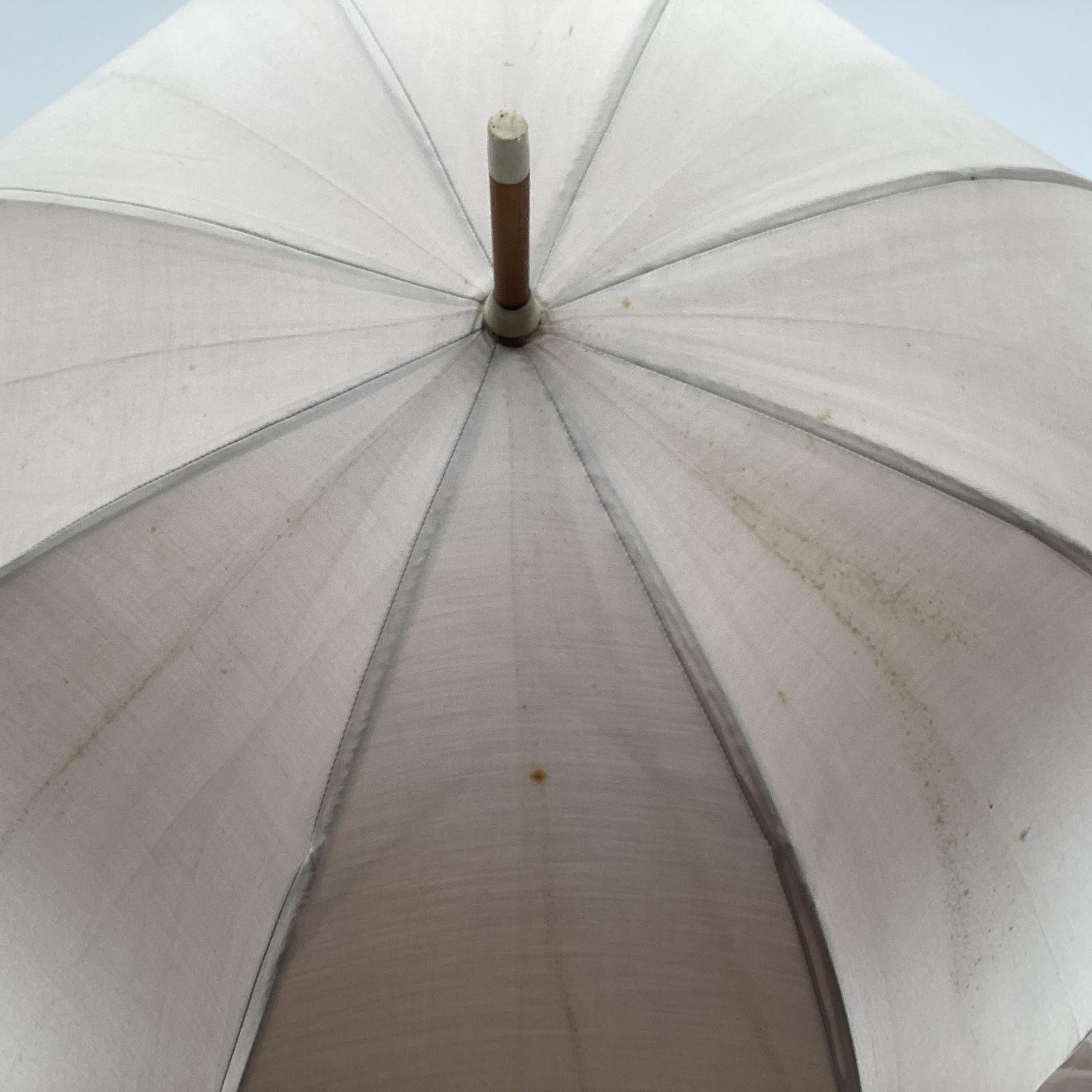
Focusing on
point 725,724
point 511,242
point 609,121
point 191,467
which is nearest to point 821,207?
point 609,121

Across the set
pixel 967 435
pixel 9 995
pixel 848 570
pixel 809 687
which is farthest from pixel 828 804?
pixel 9 995

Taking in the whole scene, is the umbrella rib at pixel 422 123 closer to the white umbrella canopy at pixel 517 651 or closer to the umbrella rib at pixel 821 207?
the white umbrella canopy at pixel 517 651

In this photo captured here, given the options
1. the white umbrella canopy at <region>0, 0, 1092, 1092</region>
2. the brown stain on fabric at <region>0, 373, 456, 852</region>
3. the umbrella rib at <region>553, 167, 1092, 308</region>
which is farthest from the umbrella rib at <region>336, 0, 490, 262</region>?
the brown stain on fabric at <region>0, 373, 456, 852</region>

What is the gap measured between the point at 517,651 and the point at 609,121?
0.56 m

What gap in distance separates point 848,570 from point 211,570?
1.80ft

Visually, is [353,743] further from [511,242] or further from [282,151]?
[282,151]

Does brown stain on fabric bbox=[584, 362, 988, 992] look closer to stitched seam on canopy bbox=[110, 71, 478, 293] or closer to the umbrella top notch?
the umbrella top notch

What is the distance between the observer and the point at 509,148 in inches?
35.7

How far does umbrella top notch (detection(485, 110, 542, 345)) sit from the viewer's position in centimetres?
91

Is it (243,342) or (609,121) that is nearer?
(243,342)

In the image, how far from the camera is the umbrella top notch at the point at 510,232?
91 centimetres

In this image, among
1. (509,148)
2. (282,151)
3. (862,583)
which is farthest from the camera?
(282,151)

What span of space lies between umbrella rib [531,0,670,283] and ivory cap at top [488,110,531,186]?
138 mm

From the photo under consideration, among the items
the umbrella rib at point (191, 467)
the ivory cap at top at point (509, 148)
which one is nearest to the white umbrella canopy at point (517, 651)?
the umbrella rib at point (191, 467)
